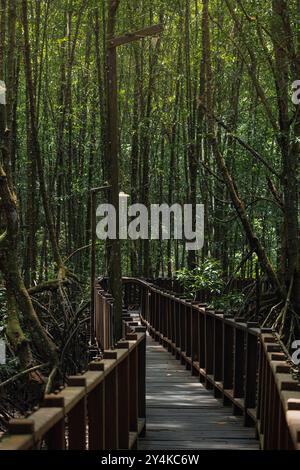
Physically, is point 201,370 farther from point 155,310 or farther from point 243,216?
point 155,310

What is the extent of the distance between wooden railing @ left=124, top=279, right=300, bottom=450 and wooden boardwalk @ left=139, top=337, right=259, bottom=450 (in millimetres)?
106

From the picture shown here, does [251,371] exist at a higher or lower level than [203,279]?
lower

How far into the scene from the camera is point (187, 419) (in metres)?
5.45

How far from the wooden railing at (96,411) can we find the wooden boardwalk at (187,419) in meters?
0.21

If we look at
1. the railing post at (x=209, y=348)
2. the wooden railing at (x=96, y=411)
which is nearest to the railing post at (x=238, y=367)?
the wooden railing at (x=96, y=411)

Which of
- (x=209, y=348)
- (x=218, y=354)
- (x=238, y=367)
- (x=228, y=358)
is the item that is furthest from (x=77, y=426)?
(x=209, y=348)

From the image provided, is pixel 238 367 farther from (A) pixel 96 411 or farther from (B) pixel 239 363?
(A) pixel 96 411

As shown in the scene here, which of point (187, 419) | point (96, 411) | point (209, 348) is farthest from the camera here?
point (209, 348)

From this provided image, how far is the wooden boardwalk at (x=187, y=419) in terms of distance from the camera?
186 inches

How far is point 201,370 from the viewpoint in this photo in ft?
22.9

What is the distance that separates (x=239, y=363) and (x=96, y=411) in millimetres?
2522

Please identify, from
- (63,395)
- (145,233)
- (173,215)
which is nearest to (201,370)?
(63,395)

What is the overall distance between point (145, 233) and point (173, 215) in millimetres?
2667

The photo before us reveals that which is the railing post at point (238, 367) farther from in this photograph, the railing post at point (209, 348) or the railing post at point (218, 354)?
the railing post at point (209, 348)
